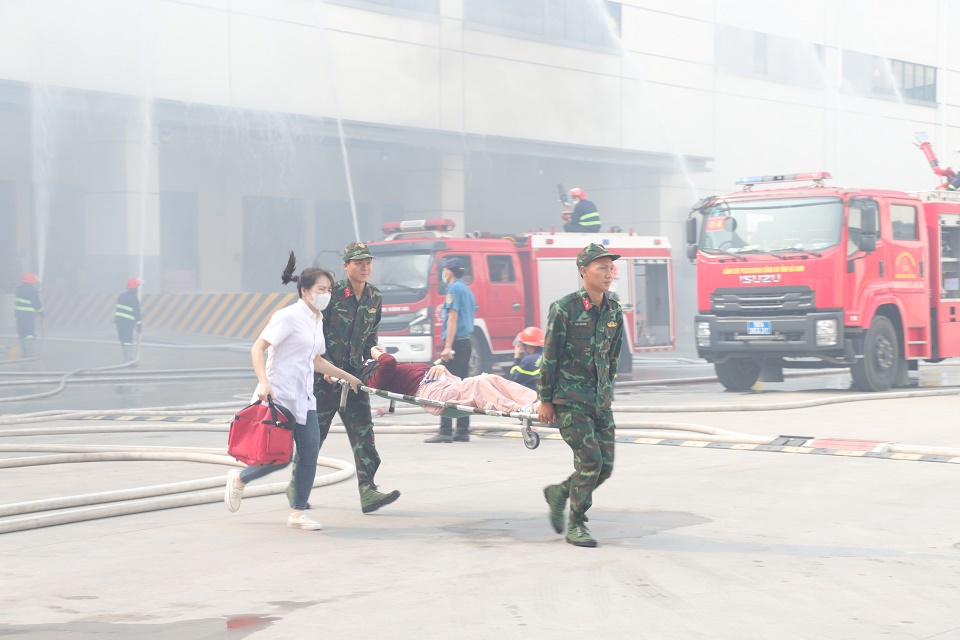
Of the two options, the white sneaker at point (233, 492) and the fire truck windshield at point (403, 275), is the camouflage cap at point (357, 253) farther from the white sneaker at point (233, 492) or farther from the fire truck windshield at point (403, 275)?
the fire truck windshield at point (403, 275)

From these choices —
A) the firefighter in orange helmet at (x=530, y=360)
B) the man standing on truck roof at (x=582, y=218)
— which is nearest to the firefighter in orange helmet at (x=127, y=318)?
the man standing on truck roof at (x=582, y=218)

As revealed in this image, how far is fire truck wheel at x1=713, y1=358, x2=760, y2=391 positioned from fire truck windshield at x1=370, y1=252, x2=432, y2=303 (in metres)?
4.30

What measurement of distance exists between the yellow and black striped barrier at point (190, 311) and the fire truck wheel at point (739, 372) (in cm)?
1204

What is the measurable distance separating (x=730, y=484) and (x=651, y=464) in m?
1.10

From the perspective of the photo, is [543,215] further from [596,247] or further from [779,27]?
[596,247]

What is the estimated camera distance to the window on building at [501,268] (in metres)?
18.1

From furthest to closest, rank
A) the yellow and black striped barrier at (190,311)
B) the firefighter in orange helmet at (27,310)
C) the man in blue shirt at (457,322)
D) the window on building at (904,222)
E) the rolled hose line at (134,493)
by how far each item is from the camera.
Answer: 1. the yellow and black striped barrier at (190,311)
2. the firefighter in orange helmet at (27,310)
3. the window on building at (904,222)
4. the man in blue shirt at (457,322)
5. the rolled hose line at (134,493)

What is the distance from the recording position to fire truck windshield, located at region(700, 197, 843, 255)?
15.2 m

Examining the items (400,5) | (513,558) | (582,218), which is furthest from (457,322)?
(400,5)

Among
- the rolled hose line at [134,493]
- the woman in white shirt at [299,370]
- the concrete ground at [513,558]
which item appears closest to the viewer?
the concrete ground at [513,558]

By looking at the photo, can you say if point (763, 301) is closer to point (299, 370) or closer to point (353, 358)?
point (353, 358)

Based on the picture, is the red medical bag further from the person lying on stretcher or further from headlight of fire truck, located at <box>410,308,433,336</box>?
headlight of fire truck, located at <box>410,308,433,336</box>

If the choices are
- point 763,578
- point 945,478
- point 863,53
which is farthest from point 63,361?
point 863,53

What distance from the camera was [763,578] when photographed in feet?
18.2
